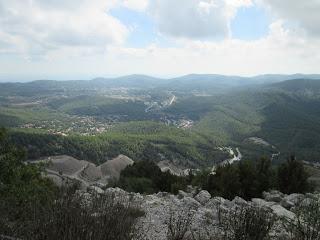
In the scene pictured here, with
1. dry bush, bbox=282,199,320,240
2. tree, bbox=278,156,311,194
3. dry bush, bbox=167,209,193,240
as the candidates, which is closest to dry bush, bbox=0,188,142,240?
dry bush, bbox=167,209,193,240

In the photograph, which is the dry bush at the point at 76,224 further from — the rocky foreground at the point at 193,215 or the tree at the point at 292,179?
the tree at the point at 292,179

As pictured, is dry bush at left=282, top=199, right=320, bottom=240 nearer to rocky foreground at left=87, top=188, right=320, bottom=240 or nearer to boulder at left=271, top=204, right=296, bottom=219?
rocky foreground at left=87, top=188, right=320, bottom=240

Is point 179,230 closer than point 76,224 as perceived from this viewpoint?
No

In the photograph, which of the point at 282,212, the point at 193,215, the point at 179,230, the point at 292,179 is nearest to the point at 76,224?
the point at 179,230

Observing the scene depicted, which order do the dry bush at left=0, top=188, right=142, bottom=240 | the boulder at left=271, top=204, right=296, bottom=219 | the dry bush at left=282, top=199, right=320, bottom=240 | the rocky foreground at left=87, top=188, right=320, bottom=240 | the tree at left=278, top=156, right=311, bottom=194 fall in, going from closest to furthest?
1. the dry bush at left=0, top=188, right=142, bottom=240
2. the dry bush at left=282, top=199, right=320, bottom=240
3. the rocky foreground at left=87, top=188, right=320, bottom=240
4. the boulder at left=271, top=204, right=296, bottom=219
5. the tree at left=278, top=156, right=311, bottom=194

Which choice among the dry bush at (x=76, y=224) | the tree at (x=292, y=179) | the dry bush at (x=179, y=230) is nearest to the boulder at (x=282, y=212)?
the dry bush at (x=179, y=230)

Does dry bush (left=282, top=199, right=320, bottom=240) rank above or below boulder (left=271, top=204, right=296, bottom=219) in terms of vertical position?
above

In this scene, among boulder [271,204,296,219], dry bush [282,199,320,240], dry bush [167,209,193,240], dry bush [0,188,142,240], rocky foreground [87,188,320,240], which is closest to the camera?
dry bush [0,188,142,240]

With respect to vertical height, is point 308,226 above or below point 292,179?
above

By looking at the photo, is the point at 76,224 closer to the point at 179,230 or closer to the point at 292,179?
the point at 179,230

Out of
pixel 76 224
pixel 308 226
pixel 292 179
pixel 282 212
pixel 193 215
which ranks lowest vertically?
pixel 292 179

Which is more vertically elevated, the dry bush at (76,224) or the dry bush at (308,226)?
the dry bush at (76,224)
